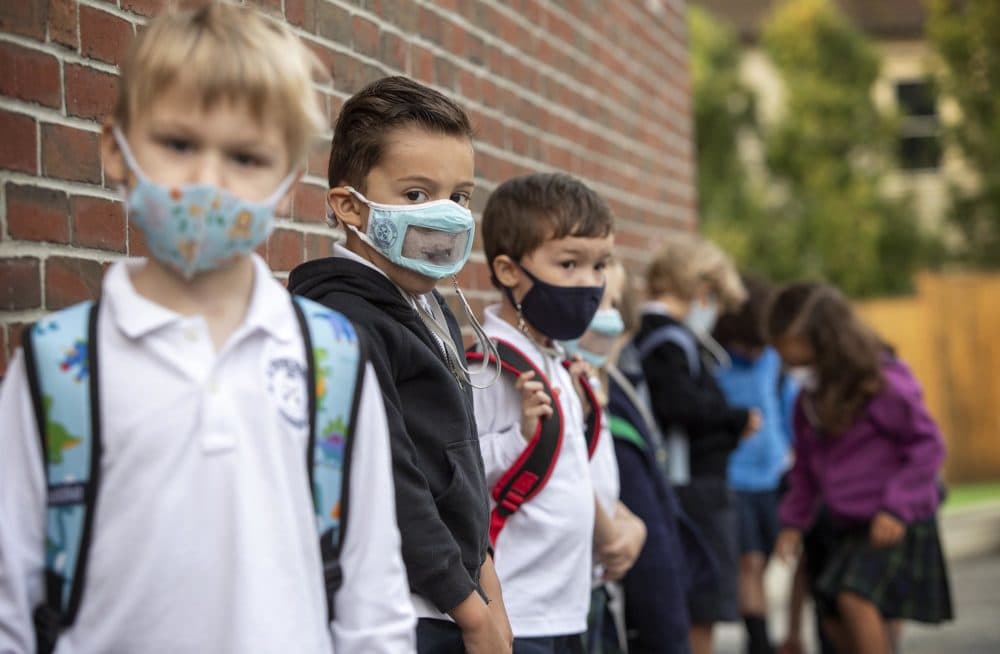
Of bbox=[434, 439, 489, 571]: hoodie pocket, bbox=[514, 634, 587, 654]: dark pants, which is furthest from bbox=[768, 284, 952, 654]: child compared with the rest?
bbox=[434, 439, 489, 571]: hoodie pocket

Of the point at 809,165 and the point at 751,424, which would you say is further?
the point at 809,165

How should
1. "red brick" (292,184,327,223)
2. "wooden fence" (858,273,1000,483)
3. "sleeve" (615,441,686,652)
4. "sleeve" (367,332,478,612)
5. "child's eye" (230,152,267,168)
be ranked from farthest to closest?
1. "wooden fence" (858,273,1000,483)
2. "sleeve" (615,441,686,652)
3. "red brick" (292,184,327,223)
4. "sleeve" (367,332,478,612)
5. "child's eye" (230,152,267,168)

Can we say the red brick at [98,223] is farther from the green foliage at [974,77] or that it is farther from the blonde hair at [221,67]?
the green foliage at [974,77]

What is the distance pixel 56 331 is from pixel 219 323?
22 cm

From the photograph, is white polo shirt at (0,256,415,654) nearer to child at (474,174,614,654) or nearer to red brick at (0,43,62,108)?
red brick at (0,43,62,108)

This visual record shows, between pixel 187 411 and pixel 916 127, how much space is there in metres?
25.8

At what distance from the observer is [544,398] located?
332 cm

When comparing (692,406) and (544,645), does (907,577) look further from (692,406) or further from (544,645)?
(544,645)

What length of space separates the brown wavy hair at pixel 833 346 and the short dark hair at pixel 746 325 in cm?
87

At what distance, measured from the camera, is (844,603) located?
5688 mm

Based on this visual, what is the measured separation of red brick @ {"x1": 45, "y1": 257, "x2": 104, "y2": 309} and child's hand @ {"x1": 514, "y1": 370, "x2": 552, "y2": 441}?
109cm

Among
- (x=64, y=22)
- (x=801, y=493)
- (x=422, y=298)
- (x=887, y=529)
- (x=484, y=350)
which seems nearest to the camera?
(x=64, y=22)

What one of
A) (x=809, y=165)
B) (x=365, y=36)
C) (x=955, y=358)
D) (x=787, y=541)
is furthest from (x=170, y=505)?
(x=809, y=165)

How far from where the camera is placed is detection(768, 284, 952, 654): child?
Answer: 18.3ft
